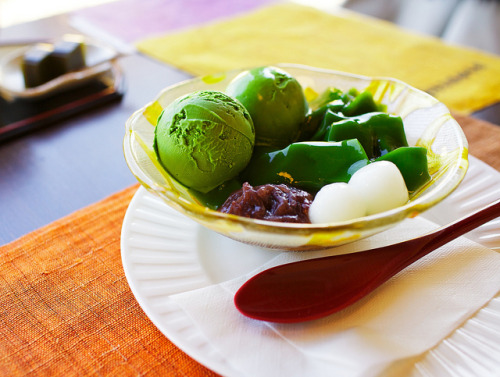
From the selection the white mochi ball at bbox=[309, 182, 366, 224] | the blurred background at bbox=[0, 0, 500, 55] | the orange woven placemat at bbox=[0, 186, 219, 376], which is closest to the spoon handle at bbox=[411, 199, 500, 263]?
the white mochi ball at bbox=[309, 182, 366, 224]

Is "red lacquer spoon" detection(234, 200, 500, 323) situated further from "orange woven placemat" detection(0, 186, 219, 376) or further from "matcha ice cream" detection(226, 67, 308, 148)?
"matcha ice cream" detection(226, 67, 308, 148)

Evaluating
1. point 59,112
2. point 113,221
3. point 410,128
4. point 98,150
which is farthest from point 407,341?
point 59,112

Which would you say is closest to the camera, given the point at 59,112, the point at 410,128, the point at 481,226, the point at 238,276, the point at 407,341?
the point at 407,341

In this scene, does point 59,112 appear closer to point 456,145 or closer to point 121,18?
point 121,18

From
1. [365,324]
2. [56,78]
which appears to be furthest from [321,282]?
[56,78]

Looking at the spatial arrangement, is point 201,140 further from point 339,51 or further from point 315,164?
point 339,51
